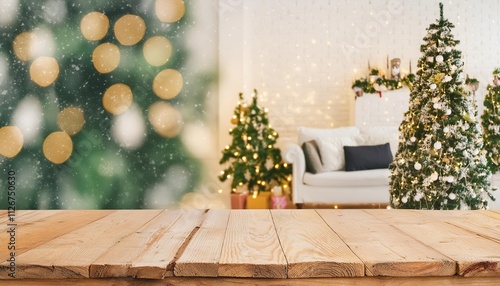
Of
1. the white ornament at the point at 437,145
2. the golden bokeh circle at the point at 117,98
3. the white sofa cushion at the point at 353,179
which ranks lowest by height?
the white sofa cushion at the point at 353,179

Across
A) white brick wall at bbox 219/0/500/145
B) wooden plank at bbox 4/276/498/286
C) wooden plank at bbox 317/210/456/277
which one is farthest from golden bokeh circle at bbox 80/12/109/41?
wooden plank at bbox 4/276/498/286

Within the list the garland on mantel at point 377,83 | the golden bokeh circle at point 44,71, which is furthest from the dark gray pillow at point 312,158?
the golden bokeh circle at point 44,71

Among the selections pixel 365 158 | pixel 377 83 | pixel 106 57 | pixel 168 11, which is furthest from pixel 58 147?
pixel 377 83

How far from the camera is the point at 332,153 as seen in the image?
5.22 metres

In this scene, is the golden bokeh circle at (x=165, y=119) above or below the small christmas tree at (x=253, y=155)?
above

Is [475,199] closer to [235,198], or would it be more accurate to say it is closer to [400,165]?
[400,165]

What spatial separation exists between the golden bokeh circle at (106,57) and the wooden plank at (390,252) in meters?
4.78

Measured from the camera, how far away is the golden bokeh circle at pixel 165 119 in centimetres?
576

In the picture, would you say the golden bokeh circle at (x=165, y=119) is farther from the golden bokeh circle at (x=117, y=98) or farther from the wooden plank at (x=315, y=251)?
the wooden plank at (x=315, y=251)

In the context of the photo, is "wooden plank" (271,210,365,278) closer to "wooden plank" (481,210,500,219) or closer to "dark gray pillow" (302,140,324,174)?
"wooden plank" (481,210,500,219)

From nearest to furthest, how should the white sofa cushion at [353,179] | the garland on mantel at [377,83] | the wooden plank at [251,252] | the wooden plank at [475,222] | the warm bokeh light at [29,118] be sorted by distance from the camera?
1. the wooden plank at [251,252]
2. the wooden plank at [475,222]
3. the white sofa cushion at [353,179]
4. the warm bokeh light at [29,118]
5. the garland on mantel at [377,83]

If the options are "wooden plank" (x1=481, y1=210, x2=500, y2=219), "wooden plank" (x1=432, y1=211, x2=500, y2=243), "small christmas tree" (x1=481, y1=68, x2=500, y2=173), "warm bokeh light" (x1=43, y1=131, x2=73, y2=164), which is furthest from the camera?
"small christmas tree" (x1=481, y1=68, x2=500, y2=173)

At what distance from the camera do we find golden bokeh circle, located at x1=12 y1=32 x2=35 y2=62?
5625mm

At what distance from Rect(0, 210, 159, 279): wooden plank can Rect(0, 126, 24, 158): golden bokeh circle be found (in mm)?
4613
